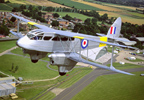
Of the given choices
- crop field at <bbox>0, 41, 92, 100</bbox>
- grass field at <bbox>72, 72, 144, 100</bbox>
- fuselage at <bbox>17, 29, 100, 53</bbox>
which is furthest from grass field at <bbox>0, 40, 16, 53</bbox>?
fuselage at <bbox>17, 29, 100, 53</bbox>

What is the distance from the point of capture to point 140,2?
85.9 m

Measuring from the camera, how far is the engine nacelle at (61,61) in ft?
95.1

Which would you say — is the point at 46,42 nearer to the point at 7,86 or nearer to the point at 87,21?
the point at 7,86

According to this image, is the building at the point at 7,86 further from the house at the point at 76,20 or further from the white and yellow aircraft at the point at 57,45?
the house at the point at 76,20

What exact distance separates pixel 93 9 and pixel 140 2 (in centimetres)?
2798

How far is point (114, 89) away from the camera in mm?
54625

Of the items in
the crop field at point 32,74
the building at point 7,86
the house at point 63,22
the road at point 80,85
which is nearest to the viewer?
the building at point 7,86

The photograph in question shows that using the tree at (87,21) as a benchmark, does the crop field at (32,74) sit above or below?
below

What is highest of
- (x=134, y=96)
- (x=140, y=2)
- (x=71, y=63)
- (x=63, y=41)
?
(x=140, y=2)

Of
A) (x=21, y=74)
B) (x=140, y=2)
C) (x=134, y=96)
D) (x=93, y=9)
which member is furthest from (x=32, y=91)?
(x=93, y=9)

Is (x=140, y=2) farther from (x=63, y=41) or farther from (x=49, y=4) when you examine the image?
(x=63, y=41)

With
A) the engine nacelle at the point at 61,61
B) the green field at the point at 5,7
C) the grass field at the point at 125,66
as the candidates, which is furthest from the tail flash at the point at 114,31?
the green field at the point at 5,7

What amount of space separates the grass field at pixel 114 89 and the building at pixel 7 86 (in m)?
13.1

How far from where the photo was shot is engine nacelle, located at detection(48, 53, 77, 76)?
95.1 feet
